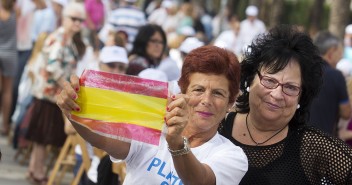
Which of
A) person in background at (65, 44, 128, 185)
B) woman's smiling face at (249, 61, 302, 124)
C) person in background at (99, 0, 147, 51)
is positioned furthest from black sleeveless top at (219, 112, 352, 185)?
person in background at (99, 0, 147, 51)

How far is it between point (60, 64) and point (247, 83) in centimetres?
589

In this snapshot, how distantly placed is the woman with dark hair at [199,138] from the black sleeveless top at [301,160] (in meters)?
0.55

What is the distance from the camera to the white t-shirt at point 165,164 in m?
4.54

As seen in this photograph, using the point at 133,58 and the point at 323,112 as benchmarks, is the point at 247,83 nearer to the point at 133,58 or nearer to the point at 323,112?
the point at 323,112

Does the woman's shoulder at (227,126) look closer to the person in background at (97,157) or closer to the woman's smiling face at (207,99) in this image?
the woman's smiling face at (207,99)

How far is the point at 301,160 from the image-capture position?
17.4ft

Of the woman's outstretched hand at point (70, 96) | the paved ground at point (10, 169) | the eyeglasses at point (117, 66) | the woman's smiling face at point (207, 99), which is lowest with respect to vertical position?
the paved ground at point (10, 169)

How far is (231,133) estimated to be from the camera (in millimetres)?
5535

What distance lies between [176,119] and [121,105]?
15.2 inches

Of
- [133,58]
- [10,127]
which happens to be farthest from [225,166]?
[10,127]

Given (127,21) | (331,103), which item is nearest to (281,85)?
(331,103)

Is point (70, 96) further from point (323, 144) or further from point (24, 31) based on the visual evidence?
point (24, 31)

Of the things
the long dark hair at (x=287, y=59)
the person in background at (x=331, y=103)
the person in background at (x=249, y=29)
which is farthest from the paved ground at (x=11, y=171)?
the person in background at (x=249, y=29)

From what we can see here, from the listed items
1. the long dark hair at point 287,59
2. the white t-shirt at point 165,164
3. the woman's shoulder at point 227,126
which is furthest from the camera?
the woman's shoulder at point 227,126
